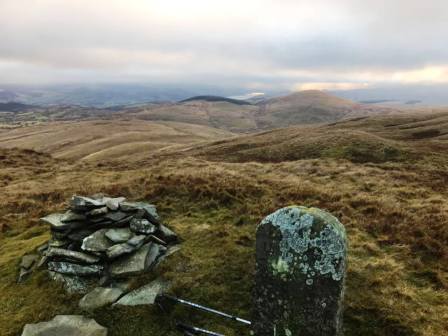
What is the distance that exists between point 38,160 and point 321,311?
52960mm

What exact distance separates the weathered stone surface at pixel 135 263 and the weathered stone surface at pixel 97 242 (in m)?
0.69

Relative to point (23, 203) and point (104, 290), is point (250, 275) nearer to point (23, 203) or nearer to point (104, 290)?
point (104, 290)

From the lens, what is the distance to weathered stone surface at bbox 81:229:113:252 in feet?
45.9

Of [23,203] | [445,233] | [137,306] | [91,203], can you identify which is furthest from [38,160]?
[445,233]

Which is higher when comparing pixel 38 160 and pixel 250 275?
pixel 250 275

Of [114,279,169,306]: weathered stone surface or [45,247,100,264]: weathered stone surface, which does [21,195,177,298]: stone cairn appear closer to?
[45,247,100,264]: weathered stone surface

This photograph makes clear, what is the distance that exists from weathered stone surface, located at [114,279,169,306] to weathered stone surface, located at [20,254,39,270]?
205 inches

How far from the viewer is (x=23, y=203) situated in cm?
2494

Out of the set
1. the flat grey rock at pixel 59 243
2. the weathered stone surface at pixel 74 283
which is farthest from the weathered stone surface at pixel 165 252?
the flat grey rock at pixel 59 243

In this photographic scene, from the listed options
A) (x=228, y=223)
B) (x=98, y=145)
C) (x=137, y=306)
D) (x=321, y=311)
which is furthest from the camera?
(x=98, y=145)

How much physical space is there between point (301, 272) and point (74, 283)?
27.8ft

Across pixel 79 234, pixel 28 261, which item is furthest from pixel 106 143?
pixel 79 234

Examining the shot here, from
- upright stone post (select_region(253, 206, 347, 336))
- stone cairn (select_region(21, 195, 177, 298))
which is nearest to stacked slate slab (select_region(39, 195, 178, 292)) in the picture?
stone cairn (select_region(21, 195, 177, 298))

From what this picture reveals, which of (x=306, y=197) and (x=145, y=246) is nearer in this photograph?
(x=145, y=246)
